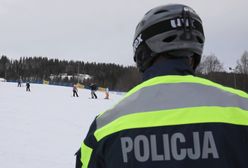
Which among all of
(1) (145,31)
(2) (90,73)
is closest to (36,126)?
(1) (145,31)

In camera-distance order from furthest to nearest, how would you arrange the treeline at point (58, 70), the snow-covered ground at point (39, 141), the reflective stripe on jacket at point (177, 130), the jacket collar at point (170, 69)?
1. the treeline at point (58, 70)
2. the snow-covered ground at point (39, 141)
3. the jacket collar at point (170, 69)
4. the reflective stripe on jacket at point (177, 130)

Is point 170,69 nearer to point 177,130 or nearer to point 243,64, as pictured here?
point 177,130

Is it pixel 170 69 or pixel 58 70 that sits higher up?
pixel 58 70

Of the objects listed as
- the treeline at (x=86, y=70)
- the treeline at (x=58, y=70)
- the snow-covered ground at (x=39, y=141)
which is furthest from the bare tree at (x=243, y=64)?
the snow-covered ground at (x=39, y=141)

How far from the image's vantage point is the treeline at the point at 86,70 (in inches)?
3974

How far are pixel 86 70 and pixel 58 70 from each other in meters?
13.2

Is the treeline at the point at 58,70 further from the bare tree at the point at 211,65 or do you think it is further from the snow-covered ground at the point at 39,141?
the snow-covered ground at the point at 39,141

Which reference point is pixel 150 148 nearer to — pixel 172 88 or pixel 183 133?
pixel 183 133

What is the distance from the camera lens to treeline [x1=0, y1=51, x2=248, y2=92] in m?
101

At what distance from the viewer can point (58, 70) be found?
165m

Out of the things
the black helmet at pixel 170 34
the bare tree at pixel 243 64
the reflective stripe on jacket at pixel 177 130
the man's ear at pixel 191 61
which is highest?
the bare tree at pixel 243 64

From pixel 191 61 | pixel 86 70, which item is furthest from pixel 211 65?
pixel 191 61

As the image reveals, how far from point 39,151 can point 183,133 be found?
26.3 feet

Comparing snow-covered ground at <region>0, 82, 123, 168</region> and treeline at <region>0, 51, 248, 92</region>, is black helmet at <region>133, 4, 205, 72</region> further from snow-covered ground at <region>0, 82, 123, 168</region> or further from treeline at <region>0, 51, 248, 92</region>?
treeline at <region>0, 51, 248, 92</region>
